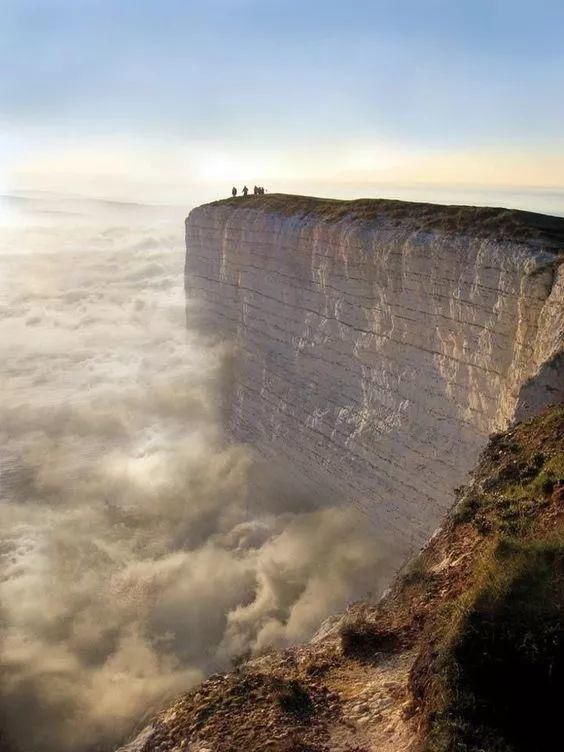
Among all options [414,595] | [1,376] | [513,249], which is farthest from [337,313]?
[1,376]

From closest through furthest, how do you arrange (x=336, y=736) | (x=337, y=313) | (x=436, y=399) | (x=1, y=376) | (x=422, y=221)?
(x=336, y=736) → (x=436, y=399) → (x=422, y=221) → (x=337, y=313) → (x=1, y=376)

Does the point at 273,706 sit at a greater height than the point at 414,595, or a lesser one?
lesser

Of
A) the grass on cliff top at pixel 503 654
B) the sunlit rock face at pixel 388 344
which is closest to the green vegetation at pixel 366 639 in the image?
the grass on cliff top at pixel 503 654

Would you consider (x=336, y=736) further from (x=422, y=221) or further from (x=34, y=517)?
(x=34, y=517)

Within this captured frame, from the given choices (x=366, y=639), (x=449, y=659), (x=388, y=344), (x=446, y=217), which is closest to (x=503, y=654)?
(x=449, y=659)

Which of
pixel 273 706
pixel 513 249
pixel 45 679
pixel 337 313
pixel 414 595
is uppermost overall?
pixel 513 249

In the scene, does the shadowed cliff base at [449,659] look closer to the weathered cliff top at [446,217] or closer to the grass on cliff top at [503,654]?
the grass on cliff top at [503,654]

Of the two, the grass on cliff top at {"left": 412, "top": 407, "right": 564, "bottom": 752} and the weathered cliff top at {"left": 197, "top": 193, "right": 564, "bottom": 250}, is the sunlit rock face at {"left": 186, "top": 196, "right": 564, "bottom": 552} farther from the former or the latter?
the grass on cliff top at {"left": 412, "top": 407, "right": 564, "bottom": 752}

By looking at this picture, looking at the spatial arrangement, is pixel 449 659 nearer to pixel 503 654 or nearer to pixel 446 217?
pixel 503 654
